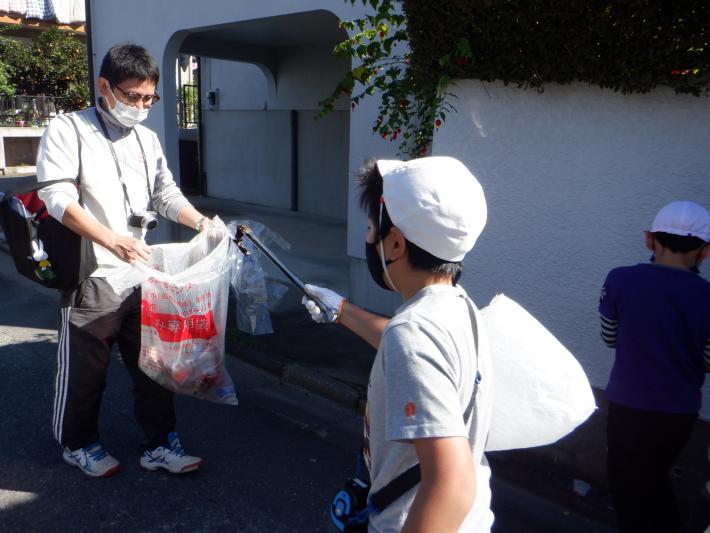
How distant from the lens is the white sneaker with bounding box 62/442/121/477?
118 inches

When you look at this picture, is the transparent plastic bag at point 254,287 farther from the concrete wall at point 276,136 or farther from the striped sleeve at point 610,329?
the concrete wall at point 276,136

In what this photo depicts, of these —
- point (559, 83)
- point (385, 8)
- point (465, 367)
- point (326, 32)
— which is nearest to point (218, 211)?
point (326, 32)

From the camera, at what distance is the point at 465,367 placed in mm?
1210

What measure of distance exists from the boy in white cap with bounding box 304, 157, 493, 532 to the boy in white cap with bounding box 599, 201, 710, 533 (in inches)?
44.9

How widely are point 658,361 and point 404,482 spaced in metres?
1.43

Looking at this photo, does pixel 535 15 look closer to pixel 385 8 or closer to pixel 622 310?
pixel 385 8

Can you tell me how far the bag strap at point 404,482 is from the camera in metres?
1.25

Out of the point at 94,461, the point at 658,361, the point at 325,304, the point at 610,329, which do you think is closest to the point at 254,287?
the point at 94,461

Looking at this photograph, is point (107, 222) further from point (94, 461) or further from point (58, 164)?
point (94, 461)

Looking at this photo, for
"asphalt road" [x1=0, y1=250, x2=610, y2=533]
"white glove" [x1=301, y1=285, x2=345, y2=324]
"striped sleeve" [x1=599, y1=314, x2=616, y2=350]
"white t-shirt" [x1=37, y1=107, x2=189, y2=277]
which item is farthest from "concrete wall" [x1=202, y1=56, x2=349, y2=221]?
"white glove" [x1=301, y1=285, x2=345, y2=324]

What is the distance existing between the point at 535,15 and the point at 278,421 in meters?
2.85

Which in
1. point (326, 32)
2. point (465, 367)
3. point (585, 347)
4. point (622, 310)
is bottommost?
point (585, 347)

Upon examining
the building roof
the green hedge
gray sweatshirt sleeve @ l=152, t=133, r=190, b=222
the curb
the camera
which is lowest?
the curb

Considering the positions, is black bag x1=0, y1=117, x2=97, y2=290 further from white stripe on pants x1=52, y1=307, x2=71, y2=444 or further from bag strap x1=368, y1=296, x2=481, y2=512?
bag strap x1=368, y1=296, x2=481, y2=512
